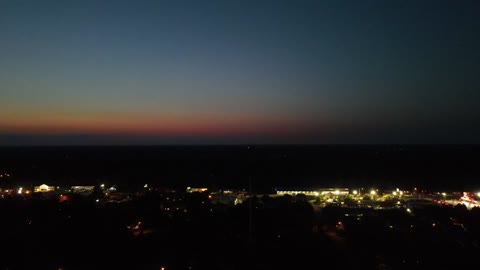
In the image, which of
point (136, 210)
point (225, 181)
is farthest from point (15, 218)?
point (225, 181)

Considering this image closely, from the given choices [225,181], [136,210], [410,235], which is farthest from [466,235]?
[225,181]

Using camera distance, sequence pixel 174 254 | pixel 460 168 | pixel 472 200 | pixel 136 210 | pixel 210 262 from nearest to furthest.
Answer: pixel 210 262
pixel 174 254
pixel 136 210
pixel 472 200
pixel 460 168

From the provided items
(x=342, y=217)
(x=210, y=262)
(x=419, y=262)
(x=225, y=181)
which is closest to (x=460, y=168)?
(x=225, y=181)

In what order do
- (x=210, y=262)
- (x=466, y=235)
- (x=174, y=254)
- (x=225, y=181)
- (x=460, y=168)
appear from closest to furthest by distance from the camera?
(x=210, y=262), (x=174, y=254), (x=466, y=235), (x=225, y=181), (x=460, y=168)

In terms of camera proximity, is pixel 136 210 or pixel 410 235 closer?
pixel 410 235

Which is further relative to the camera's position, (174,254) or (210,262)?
(174,254)

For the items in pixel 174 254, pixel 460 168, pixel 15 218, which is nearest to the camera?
pixel 174 254

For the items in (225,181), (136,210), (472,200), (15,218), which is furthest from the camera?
(225,181)

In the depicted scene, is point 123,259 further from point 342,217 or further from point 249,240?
point 342,217

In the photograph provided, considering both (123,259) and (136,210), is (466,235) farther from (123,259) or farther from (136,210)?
(136,210)
